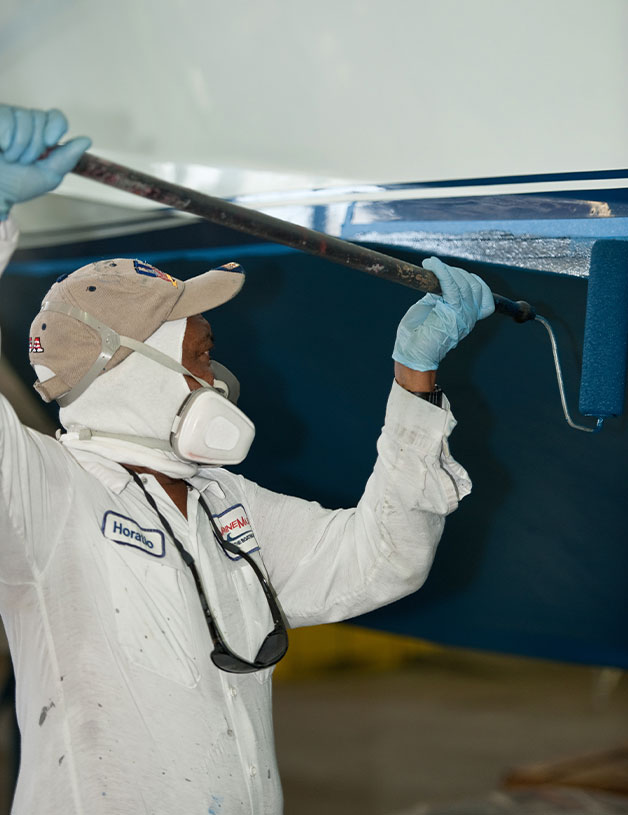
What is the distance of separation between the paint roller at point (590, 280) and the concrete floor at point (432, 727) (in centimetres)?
274

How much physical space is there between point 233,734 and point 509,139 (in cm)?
90

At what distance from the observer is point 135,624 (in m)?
0.96

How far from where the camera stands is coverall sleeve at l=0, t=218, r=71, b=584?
2.80 ft

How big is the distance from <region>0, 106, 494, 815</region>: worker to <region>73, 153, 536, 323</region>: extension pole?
0.06m

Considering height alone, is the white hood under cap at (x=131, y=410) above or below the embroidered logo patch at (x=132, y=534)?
above

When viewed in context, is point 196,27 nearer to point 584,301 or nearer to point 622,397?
point 584,301

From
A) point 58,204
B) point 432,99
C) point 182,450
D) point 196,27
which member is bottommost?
point 182,450

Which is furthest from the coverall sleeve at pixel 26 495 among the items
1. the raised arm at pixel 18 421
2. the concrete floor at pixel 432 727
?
the concrete floor at pixel 432 727

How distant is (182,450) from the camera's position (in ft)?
3.34

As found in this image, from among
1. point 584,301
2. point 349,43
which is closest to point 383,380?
point 584,301

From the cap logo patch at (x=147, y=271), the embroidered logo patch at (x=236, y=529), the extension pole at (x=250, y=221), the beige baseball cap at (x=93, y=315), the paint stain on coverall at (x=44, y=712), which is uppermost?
the extension pole at (x=250, y=221)

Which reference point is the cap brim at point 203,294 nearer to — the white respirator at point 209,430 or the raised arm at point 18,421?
the white respirator at point 209,430

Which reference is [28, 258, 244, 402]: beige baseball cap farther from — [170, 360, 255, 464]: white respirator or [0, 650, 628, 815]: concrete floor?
[0, 650, 628, 815]: concrete floor

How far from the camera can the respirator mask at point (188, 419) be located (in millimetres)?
1010
